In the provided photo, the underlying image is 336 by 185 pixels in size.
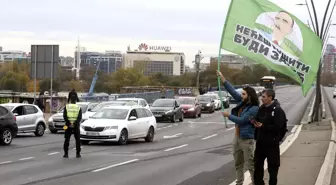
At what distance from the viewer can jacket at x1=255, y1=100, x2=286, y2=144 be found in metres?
8.16

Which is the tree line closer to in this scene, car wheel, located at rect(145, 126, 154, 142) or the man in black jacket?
car wheel, located at rect(145, 126, 154, 142)

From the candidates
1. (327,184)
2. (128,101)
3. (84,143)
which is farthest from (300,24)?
(128,101)

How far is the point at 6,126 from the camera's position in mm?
19312

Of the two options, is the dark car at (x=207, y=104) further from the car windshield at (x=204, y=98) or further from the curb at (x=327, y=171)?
the curb at (x=327, y=171)

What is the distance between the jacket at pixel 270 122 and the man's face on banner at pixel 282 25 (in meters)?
2.68

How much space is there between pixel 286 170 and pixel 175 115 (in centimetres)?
2295

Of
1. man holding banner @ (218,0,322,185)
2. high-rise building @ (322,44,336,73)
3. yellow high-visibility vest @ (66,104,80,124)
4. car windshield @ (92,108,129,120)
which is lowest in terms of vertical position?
car windshield @ (92,108,129,120)

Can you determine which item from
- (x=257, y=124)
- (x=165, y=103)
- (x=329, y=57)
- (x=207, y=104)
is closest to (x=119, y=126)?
(x=257, y=124)

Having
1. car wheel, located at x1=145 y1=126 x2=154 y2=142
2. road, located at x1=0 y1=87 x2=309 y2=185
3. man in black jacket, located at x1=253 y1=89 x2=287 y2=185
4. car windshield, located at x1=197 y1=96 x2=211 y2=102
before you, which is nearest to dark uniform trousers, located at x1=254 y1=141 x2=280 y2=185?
man in black jacket, located at x1=253 y1=89 x2=287 y2=185

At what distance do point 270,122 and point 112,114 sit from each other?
13202mm

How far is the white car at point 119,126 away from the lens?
19531 mm

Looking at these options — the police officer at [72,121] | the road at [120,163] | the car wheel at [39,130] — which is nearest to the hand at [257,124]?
the road at [120,163]

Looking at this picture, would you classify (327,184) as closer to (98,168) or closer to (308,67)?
(308,67)

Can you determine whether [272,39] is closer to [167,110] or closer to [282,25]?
[282,25]
